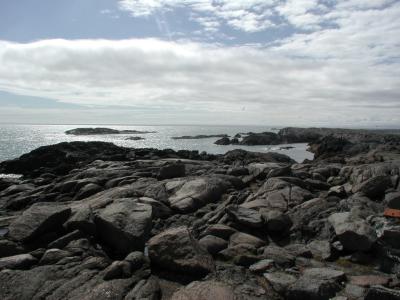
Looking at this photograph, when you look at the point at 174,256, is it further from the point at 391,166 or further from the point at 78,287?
the point at 391,166

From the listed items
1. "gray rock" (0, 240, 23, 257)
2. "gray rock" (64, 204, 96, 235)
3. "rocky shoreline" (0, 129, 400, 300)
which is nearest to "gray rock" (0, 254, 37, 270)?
"rocky shoreline" (0, 129, 400, 300)

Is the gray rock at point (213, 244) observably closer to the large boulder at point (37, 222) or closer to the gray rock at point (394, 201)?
the large boulder at point (37, 222)

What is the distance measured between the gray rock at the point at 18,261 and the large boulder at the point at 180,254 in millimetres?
3210

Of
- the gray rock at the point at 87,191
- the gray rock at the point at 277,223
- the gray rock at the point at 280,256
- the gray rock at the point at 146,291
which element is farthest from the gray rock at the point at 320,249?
the gray rock at the point at 87,191

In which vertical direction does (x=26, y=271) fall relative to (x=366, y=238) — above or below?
below

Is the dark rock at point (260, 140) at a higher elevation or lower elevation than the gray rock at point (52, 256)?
lower

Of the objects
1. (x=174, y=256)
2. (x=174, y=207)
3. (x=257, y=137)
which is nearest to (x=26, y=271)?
(x=174, y=256)

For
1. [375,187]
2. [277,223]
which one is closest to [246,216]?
[277,223]

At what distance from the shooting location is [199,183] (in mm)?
17438

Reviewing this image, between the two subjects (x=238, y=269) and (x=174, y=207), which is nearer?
(x=238, y=269)

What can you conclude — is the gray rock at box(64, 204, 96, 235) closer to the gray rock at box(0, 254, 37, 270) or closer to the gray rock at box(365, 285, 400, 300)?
the gray rock at box(0, 254, 37, 270)

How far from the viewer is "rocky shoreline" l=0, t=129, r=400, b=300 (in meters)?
8.74

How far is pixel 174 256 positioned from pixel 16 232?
5524mm

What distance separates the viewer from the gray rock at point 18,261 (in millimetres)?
10016
